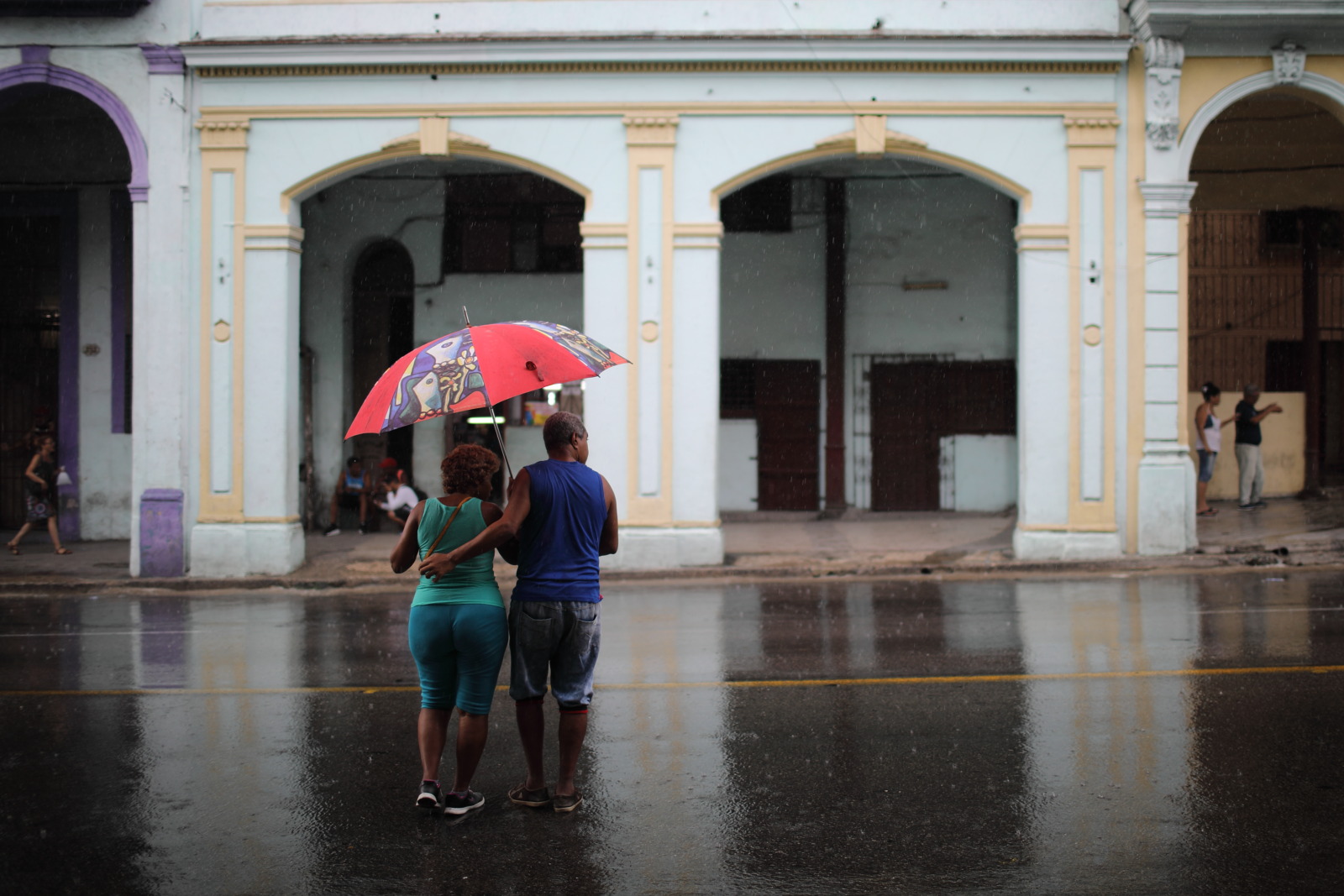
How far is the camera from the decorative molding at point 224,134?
45.4ft

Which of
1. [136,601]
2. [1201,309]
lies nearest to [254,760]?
[136,601]

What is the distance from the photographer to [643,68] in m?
13.8

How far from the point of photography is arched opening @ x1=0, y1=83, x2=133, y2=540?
1688cm

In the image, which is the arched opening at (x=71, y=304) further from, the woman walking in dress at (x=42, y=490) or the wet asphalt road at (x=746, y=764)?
the wet asphalt road at (x=746, y=764)

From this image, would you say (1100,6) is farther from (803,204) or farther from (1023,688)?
(1023,688)

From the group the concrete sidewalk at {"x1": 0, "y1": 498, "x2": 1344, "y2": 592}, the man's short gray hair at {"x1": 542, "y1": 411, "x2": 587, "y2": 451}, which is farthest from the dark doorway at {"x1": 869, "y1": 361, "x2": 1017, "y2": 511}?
the man's short gray hair at {"x1": 542, "y1": 411, "x2": 587, "y2": 451}

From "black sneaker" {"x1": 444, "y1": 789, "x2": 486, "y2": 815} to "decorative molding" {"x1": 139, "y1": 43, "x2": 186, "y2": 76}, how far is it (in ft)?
37.6

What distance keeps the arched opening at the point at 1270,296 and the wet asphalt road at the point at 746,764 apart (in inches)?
342

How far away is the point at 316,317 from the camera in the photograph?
17.7m

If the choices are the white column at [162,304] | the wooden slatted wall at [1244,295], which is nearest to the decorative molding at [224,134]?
the white column at [162,304]

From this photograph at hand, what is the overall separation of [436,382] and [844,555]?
33.0 feet

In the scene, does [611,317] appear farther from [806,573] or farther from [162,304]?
[162,304]

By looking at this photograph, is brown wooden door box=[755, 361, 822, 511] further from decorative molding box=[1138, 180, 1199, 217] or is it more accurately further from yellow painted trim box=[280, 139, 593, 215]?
decorative molding box=[1138, 180, 1199, 217]

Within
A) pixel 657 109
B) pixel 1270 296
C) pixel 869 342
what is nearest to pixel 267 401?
pixel 657 109
